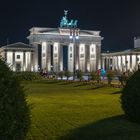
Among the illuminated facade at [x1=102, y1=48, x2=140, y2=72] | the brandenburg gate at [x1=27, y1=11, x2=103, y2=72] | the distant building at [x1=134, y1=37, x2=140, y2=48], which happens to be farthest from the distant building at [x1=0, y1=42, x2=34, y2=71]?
the distant building at [x1=134, y1=37, x2=140, y2=48]

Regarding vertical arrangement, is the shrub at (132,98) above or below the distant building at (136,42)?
below

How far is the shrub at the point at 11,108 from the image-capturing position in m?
7.89

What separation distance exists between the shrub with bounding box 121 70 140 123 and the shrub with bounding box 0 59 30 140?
5758 mm

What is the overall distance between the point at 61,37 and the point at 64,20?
268 inches

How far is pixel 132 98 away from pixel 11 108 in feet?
21.7

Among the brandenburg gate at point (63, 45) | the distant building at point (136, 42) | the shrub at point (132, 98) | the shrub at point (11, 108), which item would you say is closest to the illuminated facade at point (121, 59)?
the brandenburg gate at point (63, 45)

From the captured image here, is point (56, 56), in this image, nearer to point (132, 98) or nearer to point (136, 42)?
point (136, 42)

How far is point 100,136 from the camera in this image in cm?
1147

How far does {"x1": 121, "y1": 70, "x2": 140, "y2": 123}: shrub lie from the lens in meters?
13.8

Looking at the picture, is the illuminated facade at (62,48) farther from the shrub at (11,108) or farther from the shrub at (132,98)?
the shrub at (11,108)

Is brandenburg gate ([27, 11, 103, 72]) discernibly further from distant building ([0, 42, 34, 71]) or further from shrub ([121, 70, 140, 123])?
shrub ([121, 70, 140, 123])

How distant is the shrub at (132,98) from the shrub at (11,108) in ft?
18.9

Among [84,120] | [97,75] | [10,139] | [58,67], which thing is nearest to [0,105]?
[10,139]

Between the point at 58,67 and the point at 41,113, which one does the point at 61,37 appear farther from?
the point at 41,113
